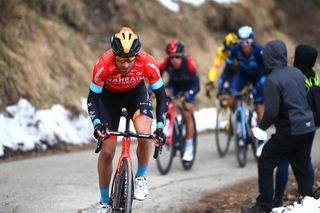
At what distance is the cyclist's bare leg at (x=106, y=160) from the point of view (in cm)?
606

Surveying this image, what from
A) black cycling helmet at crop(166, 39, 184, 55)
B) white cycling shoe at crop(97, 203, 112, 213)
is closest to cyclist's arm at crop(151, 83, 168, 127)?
white cycling shoe at crop(97, 203, 112, 213)

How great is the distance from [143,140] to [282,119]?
5.19 feet

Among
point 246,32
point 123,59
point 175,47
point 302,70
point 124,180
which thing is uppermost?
point 246,32

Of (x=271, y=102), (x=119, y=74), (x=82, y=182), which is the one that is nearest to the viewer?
(x=119, y=74)

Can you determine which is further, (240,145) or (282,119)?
(240,145)

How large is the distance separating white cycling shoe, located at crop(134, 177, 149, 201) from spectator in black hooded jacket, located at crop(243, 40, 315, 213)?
1.36m

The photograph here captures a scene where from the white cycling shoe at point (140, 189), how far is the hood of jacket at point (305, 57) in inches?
91.5

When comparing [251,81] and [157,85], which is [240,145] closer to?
[251,81]

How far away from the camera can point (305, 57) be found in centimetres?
687

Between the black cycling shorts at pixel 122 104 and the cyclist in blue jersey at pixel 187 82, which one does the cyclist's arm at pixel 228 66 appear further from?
the black cycling shorts at pixel 122 104

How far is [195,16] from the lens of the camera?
785 inches

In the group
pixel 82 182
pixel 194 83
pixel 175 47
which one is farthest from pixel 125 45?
pixel 194 83

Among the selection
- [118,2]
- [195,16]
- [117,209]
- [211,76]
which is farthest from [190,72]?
[195,16]

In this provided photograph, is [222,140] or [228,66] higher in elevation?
[228,66]
